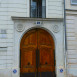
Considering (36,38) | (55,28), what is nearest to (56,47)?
(55,28)

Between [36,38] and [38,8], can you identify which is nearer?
[36,38]

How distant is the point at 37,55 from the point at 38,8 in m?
2.76

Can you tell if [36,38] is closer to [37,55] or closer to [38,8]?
[37,55]

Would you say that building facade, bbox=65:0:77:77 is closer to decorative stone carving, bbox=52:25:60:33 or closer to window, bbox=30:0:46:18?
decorative stone carving, bbox=52:25:60:33

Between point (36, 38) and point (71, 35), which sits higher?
point (71, 35)

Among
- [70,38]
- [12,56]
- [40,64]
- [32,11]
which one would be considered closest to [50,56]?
[40,64]

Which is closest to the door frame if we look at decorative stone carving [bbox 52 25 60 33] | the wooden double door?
decorative stone carving [bbox 52 25 60 33]

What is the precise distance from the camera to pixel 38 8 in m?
8.40

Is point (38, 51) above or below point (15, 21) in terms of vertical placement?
below

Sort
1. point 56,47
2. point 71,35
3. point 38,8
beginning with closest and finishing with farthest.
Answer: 1. point 56,47
2. point 71,35
3. point 38,8

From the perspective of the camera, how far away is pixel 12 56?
7.79m

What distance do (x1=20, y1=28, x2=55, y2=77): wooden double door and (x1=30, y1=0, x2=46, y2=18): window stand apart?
2.89ft

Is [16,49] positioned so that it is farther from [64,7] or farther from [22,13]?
[64,7]

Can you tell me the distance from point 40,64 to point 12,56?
165 centimetres
